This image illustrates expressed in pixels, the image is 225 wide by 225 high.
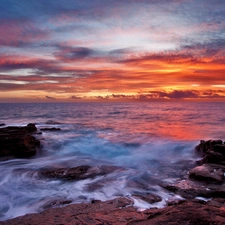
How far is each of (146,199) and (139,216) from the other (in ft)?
8.78

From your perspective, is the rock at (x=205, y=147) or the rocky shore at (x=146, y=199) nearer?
the rocky shore at (x=146, y=199)

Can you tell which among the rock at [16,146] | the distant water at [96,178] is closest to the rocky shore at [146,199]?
the rock at [16,146]

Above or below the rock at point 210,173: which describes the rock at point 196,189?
below

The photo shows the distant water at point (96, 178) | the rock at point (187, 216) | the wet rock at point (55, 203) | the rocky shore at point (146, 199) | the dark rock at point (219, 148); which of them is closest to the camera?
the rock at point (187, 216)

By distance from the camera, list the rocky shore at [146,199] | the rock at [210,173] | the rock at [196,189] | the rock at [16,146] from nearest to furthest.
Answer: the rocky shore at [146,199], the rock at [196,189], the rock at [210,173], the rock at [16,146]

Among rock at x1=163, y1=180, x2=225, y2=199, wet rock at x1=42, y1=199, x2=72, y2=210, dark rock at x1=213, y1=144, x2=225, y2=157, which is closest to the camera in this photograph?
wet rock at x1=42, y1=199, x2=72, y2=210

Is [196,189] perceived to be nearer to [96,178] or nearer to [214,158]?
[214,158]

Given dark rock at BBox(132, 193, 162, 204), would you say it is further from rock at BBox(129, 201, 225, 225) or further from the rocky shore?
rock at BBox(129, 201, 225, 225)

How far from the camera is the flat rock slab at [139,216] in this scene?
446cm

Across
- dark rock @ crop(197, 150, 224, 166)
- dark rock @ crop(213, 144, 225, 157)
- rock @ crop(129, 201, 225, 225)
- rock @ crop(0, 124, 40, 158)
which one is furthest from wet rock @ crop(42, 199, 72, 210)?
dark rock @ crop(213, 144, 225, 157)

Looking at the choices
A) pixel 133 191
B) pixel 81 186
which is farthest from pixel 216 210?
pixel 81 186

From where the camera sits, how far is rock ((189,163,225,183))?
9.38 meters

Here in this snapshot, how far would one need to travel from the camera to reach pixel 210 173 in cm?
984

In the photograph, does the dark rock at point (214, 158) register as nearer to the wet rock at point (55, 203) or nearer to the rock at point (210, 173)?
the rock at point (210, 173)
